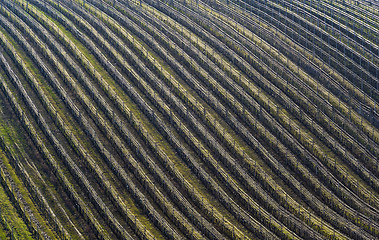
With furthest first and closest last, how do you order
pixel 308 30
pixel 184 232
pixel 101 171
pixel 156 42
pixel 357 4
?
pixel 357 4 < pixel 308 30 < pixel 156 42 < pixel 101 171 < pixel 184 232

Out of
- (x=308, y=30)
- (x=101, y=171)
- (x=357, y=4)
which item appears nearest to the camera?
(x=101, y=171)

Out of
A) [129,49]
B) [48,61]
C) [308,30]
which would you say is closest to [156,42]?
[129,49]

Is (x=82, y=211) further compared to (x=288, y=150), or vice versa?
(x=288, y=150)

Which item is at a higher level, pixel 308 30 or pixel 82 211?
pixel 308 30

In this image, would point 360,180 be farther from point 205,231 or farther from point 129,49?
point 129,49

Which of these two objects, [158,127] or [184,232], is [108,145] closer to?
[158,127]

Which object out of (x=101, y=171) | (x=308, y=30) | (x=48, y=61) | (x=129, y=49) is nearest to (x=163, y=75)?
(x=129, y=49)
